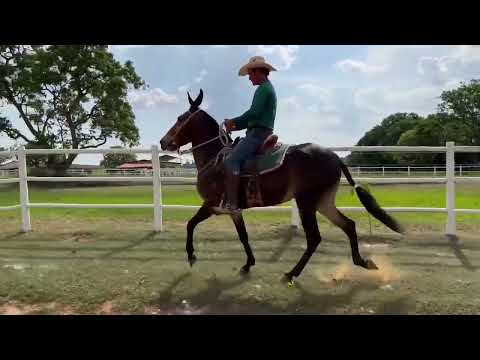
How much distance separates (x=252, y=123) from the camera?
4.65 meters

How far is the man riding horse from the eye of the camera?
4.57 meters

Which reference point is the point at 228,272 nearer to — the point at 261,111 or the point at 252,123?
the point at 252,123

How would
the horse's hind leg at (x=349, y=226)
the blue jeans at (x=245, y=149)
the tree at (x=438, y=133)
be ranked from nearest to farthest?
the blue jeans at (x=245, y=149) → the horse's hind leg at (x=349, y=226) → the tree at (x=438, y=133)

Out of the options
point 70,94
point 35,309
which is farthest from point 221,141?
point 70,94

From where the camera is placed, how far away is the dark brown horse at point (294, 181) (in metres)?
4.71

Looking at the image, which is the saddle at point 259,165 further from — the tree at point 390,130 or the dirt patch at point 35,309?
the tree at point 390,130

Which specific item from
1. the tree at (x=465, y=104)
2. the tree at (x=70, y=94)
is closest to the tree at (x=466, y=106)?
the tree at (x=465, y=104)

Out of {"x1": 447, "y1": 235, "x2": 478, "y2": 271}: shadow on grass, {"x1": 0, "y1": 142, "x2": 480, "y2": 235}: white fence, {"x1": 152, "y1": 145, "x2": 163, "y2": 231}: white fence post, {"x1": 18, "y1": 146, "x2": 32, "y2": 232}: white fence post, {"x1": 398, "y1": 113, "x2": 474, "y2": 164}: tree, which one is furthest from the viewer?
{"x1": 398, "y1": 113, "x2": 474, "y2": 164}: tree

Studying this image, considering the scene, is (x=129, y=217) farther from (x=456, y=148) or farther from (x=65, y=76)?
(x=65, y=76)

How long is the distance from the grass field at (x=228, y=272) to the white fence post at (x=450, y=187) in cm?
27

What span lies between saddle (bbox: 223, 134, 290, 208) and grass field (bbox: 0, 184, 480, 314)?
117cm

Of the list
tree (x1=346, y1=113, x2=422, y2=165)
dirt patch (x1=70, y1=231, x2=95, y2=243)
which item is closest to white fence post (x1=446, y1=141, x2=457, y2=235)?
dirt patch (x1=70, y1=231, x2=95, y2=243)

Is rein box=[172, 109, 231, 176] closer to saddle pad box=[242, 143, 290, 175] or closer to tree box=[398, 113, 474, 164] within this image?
saddle pad box=[242, 143, 290, 175]

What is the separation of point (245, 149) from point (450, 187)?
4.58 meters
